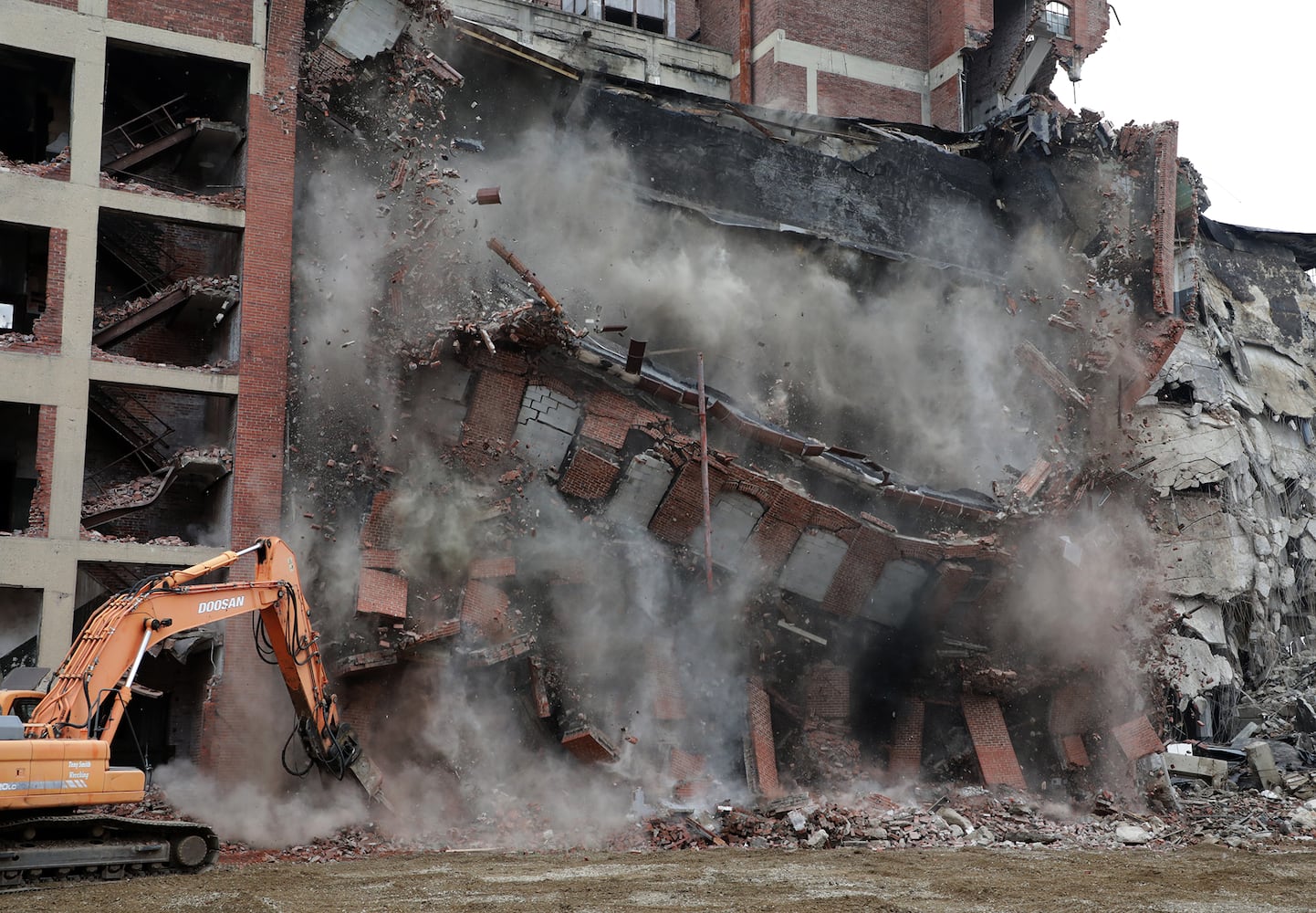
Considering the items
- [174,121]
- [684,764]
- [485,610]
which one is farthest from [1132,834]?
[174,121]

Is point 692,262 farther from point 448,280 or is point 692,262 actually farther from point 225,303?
point 225,303

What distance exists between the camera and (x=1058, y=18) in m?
32.9

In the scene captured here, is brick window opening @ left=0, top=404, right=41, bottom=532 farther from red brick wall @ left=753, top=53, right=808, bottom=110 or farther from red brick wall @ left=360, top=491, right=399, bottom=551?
red brick wall @ left=753, top=53, right=808, bottom=110

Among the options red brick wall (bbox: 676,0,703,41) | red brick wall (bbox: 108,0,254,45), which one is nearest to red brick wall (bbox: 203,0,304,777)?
red brick wall (bbox: 108,0,254,45)

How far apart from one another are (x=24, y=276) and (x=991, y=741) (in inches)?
684

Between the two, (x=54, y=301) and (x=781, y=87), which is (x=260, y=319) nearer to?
(x=54, y=301)

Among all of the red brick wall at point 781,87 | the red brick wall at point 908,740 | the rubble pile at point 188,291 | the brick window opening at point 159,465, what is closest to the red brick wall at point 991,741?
the red brick wall at point 908,740

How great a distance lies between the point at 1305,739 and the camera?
878 inches

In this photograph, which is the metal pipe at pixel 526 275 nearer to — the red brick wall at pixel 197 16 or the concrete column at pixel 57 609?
the red brick wall at pixel 197 16

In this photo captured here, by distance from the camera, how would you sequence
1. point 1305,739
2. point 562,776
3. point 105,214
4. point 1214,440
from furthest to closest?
point 1214,440, point 1305,739, point 105,214, point 562,776

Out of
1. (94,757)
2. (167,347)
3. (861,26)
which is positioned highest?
(861,26)

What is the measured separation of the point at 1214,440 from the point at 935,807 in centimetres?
1027

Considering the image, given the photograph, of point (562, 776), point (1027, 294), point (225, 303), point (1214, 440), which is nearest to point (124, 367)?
point (225, 303)

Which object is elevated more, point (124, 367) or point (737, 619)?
point (124, 367)
